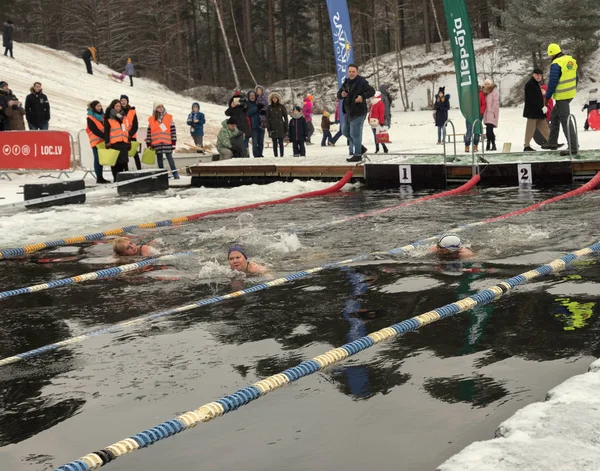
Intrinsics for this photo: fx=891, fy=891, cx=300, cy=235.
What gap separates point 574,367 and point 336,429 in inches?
68.2

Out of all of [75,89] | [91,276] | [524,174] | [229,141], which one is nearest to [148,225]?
[91,276]

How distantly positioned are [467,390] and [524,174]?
1188 centimetres

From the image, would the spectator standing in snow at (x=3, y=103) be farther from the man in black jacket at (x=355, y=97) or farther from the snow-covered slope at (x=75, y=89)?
the man in black jacket at (x=355, y=97)

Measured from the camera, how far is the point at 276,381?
559 centimetres

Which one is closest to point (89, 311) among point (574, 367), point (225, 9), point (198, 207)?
point (574, 367)

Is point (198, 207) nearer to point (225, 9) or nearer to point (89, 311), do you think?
point (89, 311)

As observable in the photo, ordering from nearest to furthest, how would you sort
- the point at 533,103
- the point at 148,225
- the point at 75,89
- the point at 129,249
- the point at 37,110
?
the point at 129,249 < the point at 148,225 < the point at 533,103 < the point at 37,110 < the point at 75,89

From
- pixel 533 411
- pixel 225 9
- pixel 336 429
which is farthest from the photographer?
pixel 225 9

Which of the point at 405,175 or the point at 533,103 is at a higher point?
the point at 533,103

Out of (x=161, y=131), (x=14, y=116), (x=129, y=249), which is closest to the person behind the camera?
(x=129, y=249)

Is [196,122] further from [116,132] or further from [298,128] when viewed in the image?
[116,132]

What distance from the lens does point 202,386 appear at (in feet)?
18.8

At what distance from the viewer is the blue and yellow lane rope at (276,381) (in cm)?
449

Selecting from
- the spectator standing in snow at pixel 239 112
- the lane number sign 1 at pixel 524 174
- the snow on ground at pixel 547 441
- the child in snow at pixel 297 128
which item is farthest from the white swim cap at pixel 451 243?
the child in snow at pixel 297 128
